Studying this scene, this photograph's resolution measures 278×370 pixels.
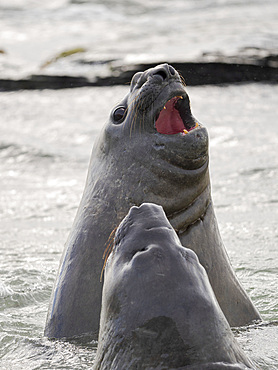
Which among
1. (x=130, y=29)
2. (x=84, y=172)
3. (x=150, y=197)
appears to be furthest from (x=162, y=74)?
(x=130, y=29)

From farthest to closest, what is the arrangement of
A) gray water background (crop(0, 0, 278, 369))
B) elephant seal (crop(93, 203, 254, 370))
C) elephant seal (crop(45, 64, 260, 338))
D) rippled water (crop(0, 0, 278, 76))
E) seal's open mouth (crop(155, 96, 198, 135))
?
rippled water (crop(0, 0, 278, 76)) < gray water background (crop(0, 0, 278, 369)) < seal's open mouth (crop(155, 96, 198, 135)) < elephant seal (crop(45, 64, 260, 338)) < elephant seal (crop(93, 203, 254, 370))

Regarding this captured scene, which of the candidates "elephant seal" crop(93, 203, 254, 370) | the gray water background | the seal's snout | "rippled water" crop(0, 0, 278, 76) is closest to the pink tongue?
the seal's snout

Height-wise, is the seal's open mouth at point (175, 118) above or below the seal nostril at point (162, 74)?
below

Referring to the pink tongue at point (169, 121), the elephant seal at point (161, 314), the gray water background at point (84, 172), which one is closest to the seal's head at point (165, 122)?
the pink tongue at point (169, 121)

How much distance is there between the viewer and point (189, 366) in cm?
245

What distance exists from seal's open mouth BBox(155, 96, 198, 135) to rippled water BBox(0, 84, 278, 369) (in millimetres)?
1035

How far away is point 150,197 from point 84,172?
5.19m

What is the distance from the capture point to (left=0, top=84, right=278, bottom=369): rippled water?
12.7ft

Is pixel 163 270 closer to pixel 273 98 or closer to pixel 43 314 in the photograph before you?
pixel 43 314

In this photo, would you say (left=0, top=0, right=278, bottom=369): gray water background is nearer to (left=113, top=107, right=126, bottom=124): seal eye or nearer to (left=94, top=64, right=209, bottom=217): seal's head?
(left=94, top=64, right=209, bottom=217): seal's head

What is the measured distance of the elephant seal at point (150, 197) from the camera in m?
3.79

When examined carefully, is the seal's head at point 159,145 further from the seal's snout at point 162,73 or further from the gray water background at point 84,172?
the gray water background at point 84,172

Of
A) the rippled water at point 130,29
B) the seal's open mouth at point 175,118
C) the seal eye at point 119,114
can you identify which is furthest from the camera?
the rippled water at point 130,29

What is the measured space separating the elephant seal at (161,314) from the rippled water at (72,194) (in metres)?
0.78
